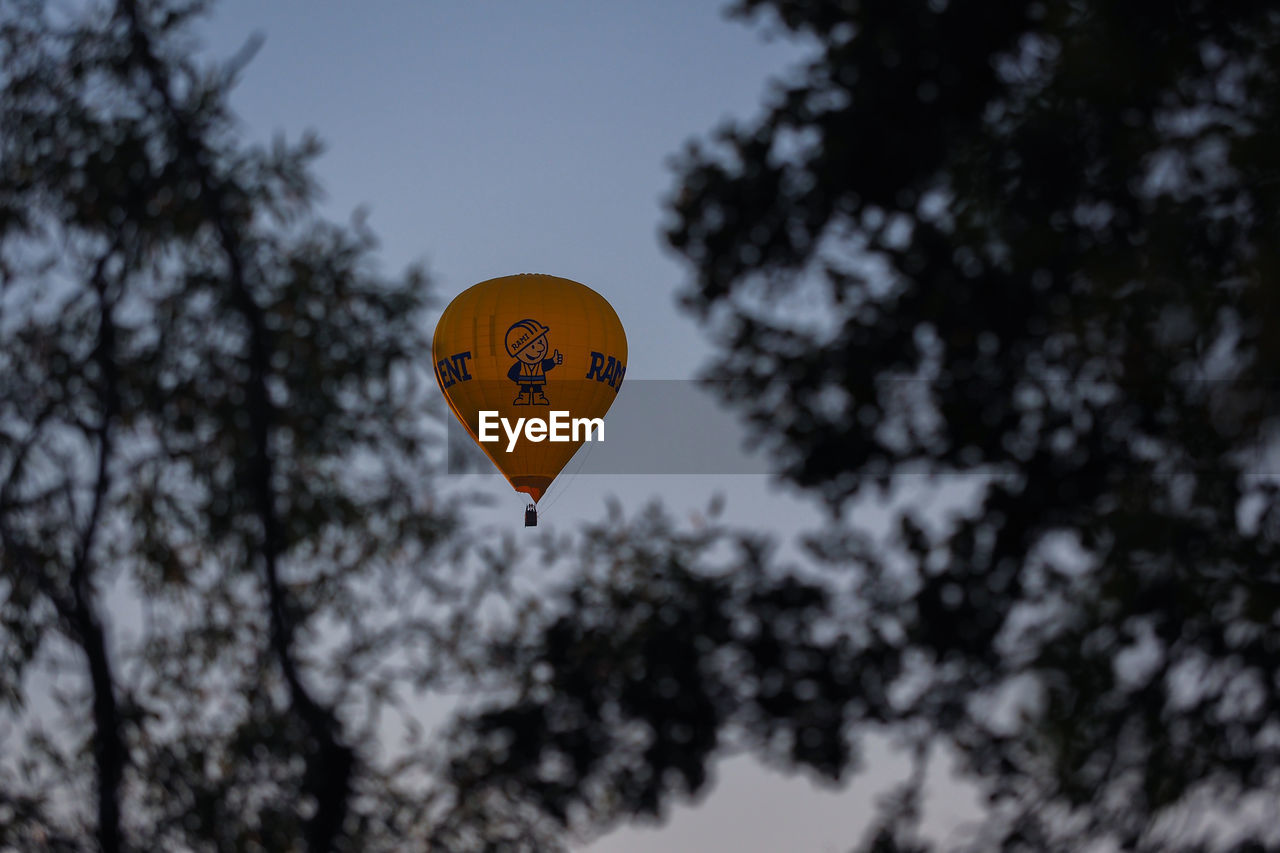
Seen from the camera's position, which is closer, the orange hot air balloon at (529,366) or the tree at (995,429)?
the tree at (995,429)

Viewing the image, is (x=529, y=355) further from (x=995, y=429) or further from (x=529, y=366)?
(x=995, y=429)

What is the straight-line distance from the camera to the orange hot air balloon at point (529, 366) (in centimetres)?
2186

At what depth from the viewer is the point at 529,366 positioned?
21734 mm

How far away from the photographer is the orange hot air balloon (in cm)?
2186

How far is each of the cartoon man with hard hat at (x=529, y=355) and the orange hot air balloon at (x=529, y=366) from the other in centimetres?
2

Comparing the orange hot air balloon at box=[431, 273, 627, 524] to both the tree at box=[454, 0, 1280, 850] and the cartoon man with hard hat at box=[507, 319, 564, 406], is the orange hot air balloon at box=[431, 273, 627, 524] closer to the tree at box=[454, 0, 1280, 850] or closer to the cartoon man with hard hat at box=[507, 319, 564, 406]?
the cartoon man with hard hat at box=[507, 319, 564, 406]

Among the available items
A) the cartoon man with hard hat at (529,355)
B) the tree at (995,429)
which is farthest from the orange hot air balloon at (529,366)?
the tree at (995,429)

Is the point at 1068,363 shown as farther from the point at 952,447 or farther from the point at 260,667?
the point at 260,667

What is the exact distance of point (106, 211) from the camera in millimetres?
6969

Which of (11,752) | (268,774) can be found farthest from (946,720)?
(11,752)

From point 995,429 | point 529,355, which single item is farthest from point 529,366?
point 995,429

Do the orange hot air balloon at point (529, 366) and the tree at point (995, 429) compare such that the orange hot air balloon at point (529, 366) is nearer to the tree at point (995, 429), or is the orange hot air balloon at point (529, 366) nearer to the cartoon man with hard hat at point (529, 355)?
the cartoon man with hard hat at point (529, 355)

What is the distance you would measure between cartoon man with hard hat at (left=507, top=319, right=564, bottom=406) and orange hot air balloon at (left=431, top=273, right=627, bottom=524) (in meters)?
0.02

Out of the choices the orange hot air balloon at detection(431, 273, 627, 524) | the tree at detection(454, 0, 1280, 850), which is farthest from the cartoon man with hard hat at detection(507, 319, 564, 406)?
the tree at detection(454, 0, 1280, 850)
